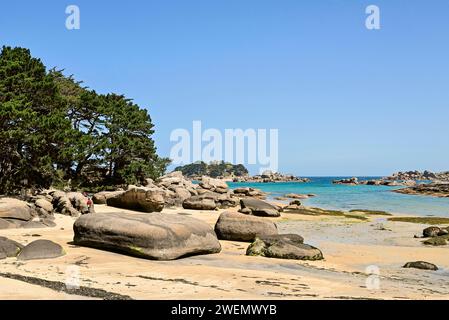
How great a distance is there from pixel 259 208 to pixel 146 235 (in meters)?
24.6

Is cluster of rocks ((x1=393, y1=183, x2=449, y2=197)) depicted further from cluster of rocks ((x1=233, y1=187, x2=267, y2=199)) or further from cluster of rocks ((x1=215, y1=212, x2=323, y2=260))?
cluster of rocks ((x1=215, y1=212, x2=323, y2=260))

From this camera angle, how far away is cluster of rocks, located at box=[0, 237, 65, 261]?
527 inches

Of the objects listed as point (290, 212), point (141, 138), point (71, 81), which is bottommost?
point (290, 212)

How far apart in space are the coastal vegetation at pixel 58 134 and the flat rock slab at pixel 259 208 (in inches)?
610

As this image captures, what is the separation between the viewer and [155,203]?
31469 mm

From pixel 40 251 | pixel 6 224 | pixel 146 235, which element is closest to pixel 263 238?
pixel 146 235

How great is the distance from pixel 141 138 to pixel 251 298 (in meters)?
46.0

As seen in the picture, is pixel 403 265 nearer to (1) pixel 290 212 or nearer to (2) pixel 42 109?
(1) pixel 290 212

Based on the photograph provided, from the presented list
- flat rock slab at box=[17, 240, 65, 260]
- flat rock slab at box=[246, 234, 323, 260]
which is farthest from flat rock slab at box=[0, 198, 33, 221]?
flat rock slab at box=[246, 234, 323, 260]

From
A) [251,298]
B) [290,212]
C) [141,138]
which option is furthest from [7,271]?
[141,138]

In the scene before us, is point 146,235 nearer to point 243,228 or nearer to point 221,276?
point 221,276

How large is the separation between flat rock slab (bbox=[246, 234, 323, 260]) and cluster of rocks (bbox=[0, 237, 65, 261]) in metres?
7.12

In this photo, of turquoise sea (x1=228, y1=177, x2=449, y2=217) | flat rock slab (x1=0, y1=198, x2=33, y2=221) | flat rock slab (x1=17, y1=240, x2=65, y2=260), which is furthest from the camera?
turquoise sea (x1=228, y1=177, x2=449, y2=217)

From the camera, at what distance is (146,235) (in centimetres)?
1459
